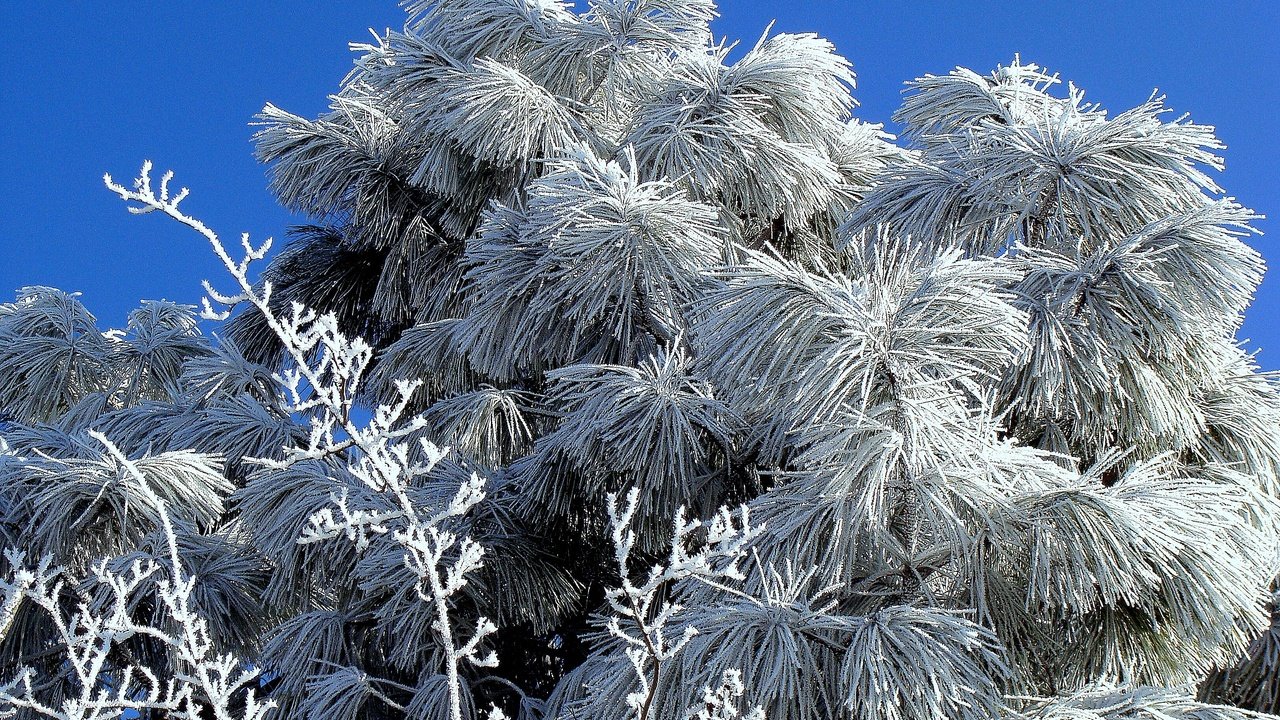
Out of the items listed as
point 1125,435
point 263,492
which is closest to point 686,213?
point 1125,435

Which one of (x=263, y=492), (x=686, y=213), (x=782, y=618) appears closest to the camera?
(x=782, y=618)

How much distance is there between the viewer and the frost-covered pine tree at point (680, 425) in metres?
1.76

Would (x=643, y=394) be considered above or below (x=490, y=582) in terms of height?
above

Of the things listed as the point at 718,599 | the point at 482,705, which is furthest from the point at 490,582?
the point at 718,599

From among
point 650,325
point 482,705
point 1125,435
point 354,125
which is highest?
point 354,125

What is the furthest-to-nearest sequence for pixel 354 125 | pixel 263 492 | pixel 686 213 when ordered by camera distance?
pixel 354 125 < pixel 263 492 < pixel 686 213

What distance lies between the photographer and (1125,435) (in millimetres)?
2264

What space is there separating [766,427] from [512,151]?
47.2 inches

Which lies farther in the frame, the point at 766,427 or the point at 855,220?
the point at 855,220

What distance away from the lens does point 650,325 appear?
2678 mm

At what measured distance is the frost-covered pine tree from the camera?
1.76 metres

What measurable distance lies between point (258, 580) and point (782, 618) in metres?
1.54

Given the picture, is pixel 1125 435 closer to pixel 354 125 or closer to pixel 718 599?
pixel 718 599

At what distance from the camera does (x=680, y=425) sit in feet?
7.47
